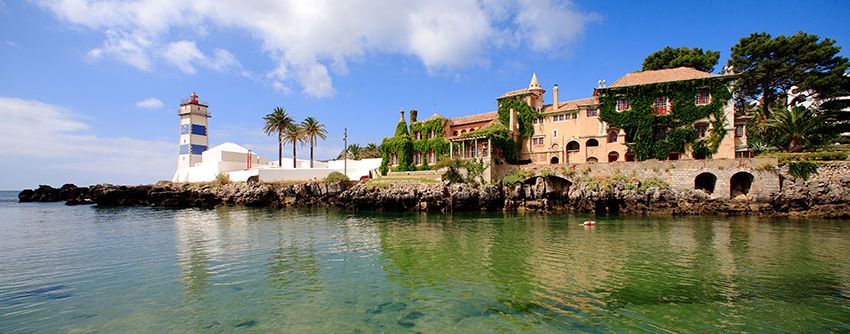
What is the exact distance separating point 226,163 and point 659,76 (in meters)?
63.6

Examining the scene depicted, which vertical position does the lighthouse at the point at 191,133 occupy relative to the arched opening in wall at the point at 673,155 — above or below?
above

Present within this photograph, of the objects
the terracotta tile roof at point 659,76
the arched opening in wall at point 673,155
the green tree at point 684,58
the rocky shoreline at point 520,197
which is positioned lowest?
the rocky shoreline at point 520,197

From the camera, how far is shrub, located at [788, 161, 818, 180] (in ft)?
117

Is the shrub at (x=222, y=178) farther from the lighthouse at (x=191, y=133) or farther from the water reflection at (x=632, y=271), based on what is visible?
the water reflection at (x=632, y=271)

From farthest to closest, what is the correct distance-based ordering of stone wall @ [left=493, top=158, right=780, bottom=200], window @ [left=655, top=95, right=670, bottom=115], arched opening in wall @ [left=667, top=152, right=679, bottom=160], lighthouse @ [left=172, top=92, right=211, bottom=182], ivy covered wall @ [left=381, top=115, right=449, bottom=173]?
1. lighthouse @ [left=172, top=92, right=211, bottom=182]
2. ivy covered wall @ [left=381, top=115, right=449, bottom=173]
3. window @ [left=655, top=95, right=670, bottom=115]
4. arched opening in wall @ [left=667, top=152, right=679, bottom=160]
5. stone wall @ [left=493, top=158, right=780, bottom=200]

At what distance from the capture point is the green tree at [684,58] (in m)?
52.8

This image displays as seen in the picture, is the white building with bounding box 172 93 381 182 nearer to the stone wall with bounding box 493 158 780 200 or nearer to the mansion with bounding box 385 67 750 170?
the mansion with bounding box 385 67 750 170

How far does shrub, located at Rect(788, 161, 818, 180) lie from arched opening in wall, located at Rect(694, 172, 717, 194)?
19.8 feet

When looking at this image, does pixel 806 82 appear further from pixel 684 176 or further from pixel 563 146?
pixel 563 146

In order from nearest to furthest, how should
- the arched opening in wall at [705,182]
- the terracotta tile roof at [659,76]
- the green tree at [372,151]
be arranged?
the arched opening in wall at [705,182], the terracotta tile roof at [659,76], the green tree at [372,151]

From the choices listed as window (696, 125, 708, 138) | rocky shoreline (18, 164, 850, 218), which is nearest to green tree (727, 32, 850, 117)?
window (696, 125, 708, 138)

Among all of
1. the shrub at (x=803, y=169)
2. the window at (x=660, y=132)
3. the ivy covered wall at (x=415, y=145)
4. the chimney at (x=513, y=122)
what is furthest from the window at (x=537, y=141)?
the shrub at (x=803, y=169)

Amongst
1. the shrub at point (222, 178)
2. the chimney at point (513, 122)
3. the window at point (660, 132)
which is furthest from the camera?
the shrub at point (222, 178)

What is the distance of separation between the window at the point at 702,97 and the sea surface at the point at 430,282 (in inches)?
810
